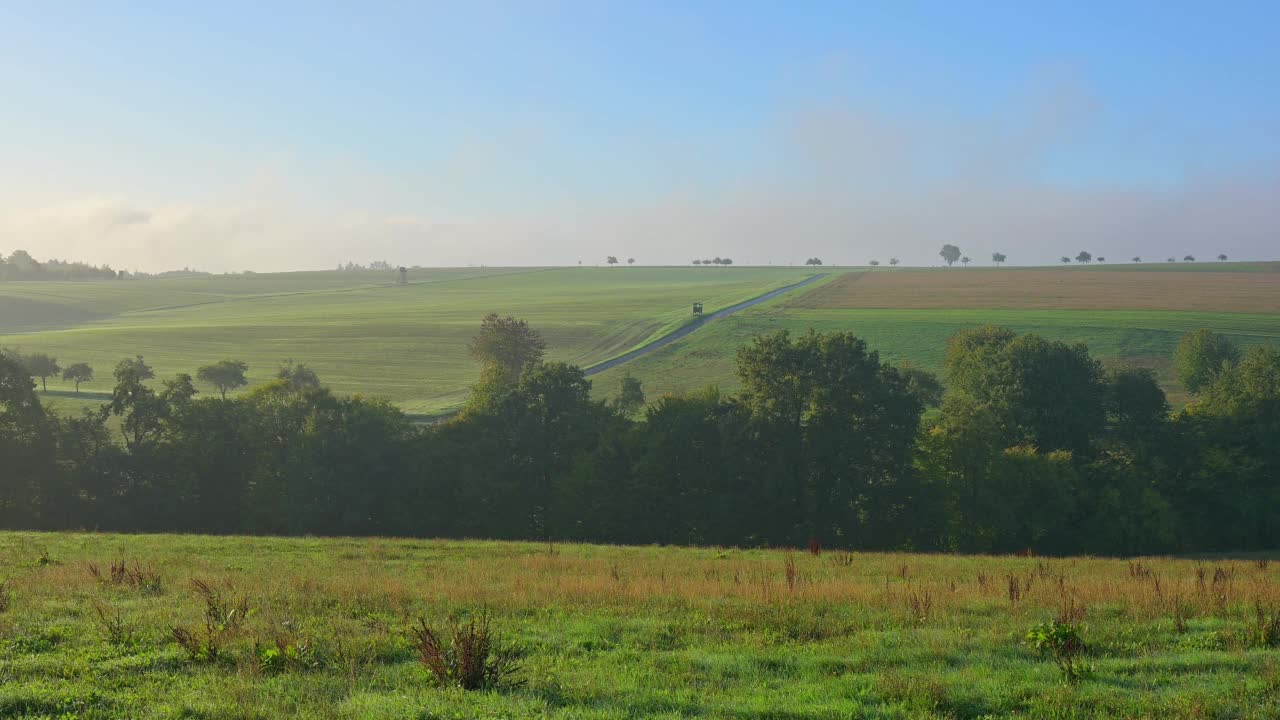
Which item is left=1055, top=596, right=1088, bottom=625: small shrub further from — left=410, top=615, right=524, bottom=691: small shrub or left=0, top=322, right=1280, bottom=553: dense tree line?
left=0, top=322, right=1280, bottom=553: dense tree line

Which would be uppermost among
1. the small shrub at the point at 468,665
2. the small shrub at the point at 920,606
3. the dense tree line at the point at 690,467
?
the small shrub at the point at 468,665

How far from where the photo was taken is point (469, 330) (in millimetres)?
121125

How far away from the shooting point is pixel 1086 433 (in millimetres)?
50250

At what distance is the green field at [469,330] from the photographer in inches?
3452

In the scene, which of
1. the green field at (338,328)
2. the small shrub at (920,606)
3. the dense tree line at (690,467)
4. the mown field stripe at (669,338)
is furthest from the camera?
the green field at (338,328)

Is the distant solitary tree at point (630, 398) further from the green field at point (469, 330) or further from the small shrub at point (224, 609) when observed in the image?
the small shrub at point (224, 609)

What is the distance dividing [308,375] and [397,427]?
1557 inches

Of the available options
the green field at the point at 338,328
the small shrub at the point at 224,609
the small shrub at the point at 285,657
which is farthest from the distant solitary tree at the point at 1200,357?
the small shrub at the point at 285,657

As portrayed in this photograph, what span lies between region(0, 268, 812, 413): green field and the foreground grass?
56438 mm

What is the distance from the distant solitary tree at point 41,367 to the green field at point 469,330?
5.33 feet

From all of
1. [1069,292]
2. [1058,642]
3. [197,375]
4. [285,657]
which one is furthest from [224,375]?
[1069,292]

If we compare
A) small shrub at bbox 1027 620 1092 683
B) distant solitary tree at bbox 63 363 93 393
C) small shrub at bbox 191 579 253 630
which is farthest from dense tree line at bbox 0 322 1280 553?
distant solitary tree at bbox 63 363 93 393

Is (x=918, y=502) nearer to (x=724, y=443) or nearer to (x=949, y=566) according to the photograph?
(x=724, y=443)

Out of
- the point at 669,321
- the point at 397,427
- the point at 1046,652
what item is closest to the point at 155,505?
the point at 397,427
